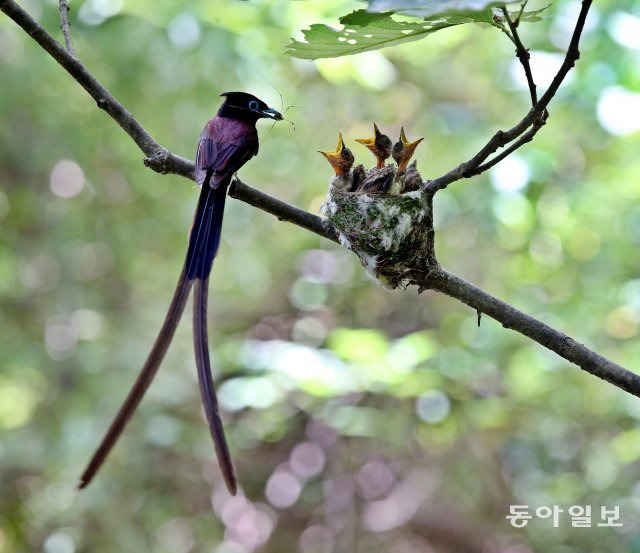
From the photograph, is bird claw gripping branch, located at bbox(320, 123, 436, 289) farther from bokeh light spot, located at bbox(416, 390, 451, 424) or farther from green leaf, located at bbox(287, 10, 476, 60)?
bokeh light spot, located at bbox(416, 390, 451, 424)

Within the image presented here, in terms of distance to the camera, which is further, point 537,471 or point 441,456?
point 441,456

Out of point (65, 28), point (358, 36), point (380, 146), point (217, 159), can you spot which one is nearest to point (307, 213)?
point (217, 159)

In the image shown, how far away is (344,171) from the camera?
7.20ft

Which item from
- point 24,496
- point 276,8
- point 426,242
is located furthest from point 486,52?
point 24,496

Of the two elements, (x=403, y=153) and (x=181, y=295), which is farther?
(x=403, y=153)

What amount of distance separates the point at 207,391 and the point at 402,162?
1.23 meters

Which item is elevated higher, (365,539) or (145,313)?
(145,313)

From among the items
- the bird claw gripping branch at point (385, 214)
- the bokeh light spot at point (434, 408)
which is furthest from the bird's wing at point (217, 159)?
the bokeh light spot at point (434, 408)

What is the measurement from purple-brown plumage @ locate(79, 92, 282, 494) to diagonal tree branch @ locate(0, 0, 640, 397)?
5 cm

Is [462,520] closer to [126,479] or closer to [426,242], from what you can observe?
[126,479]

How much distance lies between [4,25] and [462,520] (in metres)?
3.83

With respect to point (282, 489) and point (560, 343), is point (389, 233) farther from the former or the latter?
point (282, 489)

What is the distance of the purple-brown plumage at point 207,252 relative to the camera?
97 centimetres

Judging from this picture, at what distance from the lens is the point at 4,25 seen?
416 centimetres
